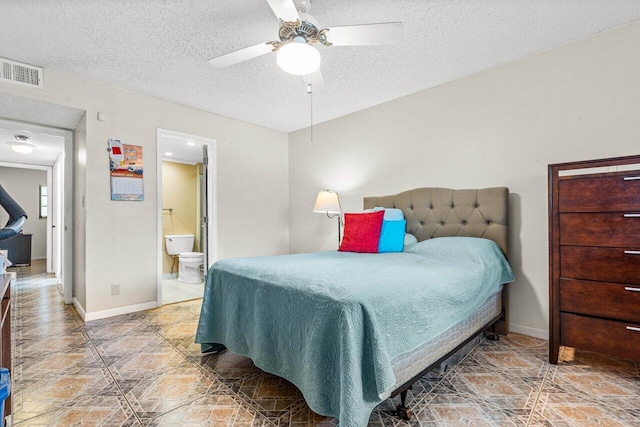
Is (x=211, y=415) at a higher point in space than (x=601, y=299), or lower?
lower

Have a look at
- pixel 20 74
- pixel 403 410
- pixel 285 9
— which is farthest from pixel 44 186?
pixel 403 410

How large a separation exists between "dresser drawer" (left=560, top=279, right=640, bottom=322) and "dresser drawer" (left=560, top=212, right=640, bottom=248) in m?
0.25

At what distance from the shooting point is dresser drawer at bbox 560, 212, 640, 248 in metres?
1.80

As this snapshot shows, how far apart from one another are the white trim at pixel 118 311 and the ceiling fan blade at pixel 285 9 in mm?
3146

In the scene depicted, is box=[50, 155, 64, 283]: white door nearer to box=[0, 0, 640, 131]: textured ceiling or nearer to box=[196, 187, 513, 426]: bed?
box=[0, 0, 640, 131]: textured ceiling

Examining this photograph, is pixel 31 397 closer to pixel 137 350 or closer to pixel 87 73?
pixel 137 350

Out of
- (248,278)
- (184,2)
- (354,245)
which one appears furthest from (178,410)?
(184,2)

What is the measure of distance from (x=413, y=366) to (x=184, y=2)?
2489 millimetres

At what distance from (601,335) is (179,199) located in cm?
575

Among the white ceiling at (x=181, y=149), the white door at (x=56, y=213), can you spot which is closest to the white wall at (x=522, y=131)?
the white ceiling at (x=181, y=149)

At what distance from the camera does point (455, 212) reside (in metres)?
2.87

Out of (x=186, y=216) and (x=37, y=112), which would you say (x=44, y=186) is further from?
(x=37, y=112)

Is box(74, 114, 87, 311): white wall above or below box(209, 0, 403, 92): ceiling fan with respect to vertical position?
below

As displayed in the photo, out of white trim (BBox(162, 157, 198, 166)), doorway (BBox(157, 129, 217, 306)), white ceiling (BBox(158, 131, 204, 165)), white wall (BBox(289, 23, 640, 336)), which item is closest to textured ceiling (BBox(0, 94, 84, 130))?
white ceiling (BBox(158, 131, 204, 165))
